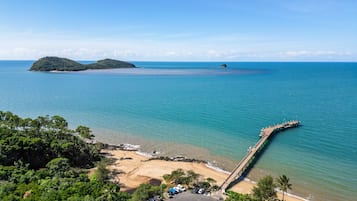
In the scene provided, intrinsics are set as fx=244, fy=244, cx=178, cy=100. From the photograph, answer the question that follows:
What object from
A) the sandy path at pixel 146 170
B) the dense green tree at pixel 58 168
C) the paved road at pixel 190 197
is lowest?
the sandy path at pixel 146 170

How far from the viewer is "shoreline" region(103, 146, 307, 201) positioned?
34812mm

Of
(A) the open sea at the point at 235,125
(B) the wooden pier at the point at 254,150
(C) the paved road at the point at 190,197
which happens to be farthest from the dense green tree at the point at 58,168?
(B) the wooden pier at the point at 254,150

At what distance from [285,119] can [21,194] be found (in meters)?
60.6

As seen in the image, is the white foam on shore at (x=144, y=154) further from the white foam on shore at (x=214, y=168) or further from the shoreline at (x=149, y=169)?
the white foam on shore at (x=214, y=168)

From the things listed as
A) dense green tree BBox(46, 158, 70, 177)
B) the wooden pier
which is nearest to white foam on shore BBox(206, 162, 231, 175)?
the wooden pier

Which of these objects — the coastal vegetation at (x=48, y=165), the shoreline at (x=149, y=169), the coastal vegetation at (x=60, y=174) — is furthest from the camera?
the shoreline at (x=149, y=169)

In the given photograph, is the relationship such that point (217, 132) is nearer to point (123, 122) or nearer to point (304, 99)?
point (123, 122)

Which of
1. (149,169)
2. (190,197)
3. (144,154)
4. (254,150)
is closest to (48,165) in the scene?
(149,169)

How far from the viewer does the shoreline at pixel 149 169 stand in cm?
3481

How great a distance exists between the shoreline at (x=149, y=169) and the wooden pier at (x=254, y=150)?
1.06m

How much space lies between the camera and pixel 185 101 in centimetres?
8612

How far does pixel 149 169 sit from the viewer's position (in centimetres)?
3959

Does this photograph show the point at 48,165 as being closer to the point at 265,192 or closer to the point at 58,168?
the point at 58,168

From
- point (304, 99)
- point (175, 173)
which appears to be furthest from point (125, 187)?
point (304, 99)
